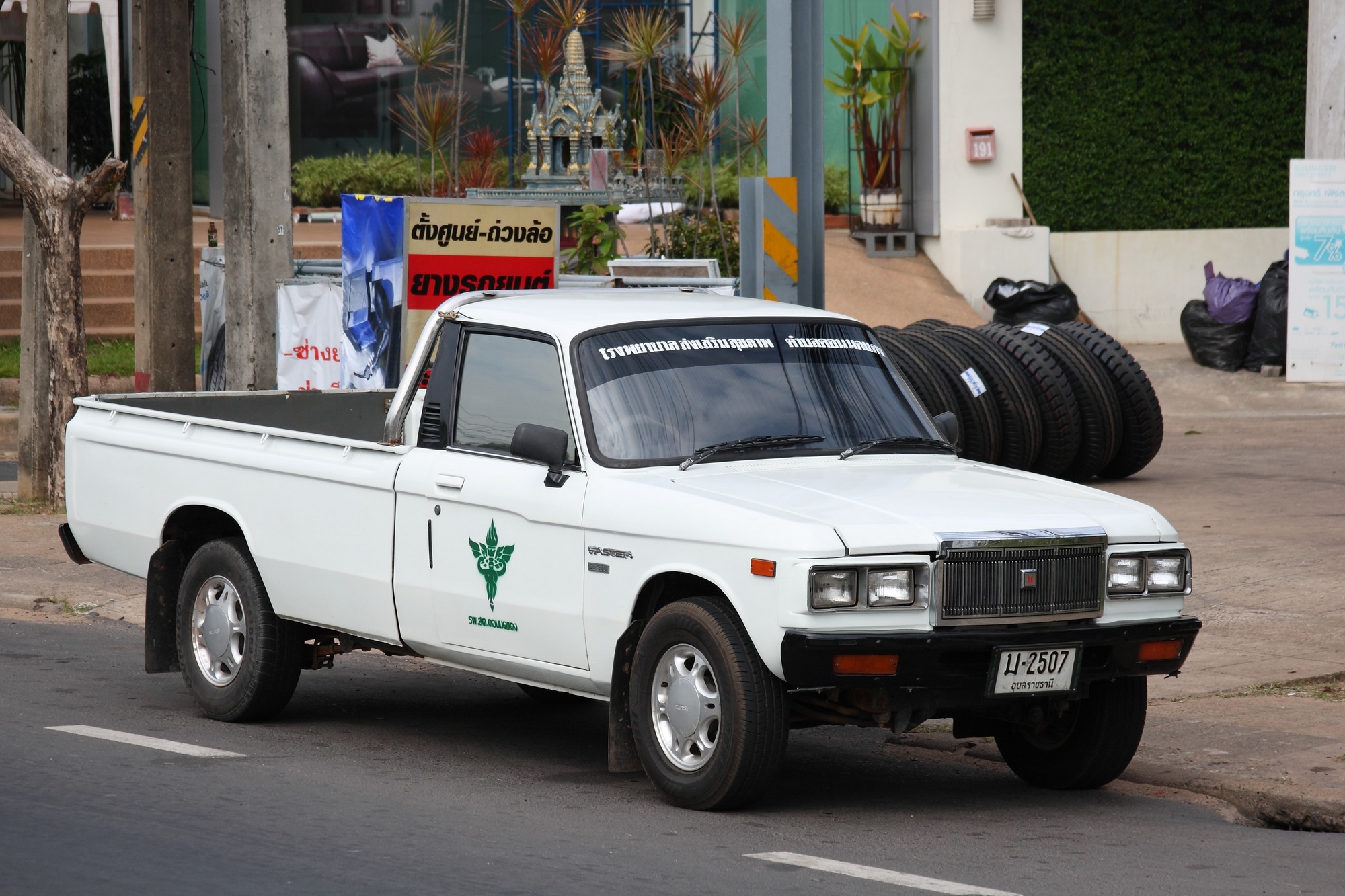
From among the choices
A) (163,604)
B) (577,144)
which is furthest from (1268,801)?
(577,144)

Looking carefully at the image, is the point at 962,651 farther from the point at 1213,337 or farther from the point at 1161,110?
the point at 1161,110

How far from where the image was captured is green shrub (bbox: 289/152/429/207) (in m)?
31.6

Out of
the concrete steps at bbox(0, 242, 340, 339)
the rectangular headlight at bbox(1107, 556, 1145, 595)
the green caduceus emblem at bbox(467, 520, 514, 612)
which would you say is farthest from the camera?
the concrete steps at bbox(0, 242, 340, 339)

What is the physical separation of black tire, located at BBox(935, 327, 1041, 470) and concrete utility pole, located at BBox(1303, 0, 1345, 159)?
9208mm

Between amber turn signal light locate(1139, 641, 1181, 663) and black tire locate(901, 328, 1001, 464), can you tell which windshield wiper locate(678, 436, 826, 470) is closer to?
amber turn signal light locate(1139, 641, 1181, 663)

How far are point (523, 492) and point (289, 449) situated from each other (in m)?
1.43

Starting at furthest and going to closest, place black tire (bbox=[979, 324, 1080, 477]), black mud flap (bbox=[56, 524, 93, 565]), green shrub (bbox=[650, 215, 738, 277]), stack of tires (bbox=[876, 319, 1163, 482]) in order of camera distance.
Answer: green shrub (bbox=[650, 215, 738, 277])
black tire (bbox=[979, 324, 1080, 477])
stack of tires (bbox=[876, 319, 1163, 482])
black mud flap (bbox=[56, 524, 93, 565])

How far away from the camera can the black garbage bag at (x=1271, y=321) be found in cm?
2241

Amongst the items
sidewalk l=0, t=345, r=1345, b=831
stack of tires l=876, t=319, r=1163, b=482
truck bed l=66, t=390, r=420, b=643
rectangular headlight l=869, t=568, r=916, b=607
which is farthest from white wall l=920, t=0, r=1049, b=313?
rectangular headlight l=869, t=568, r=916, b=607

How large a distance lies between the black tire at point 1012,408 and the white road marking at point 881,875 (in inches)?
356

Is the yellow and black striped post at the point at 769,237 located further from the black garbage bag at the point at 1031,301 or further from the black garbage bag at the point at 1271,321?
the black garbage bag at the point at 1031,301

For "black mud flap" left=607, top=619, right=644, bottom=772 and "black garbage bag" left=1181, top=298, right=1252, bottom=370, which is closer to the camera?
"black mud flap" left=607, top=619, right=644, bottom=772

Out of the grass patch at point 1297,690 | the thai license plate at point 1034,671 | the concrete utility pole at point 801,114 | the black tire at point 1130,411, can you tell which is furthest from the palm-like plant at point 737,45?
the thai license plate at point 1034,671

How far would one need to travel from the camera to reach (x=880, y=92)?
26000 millimetres
